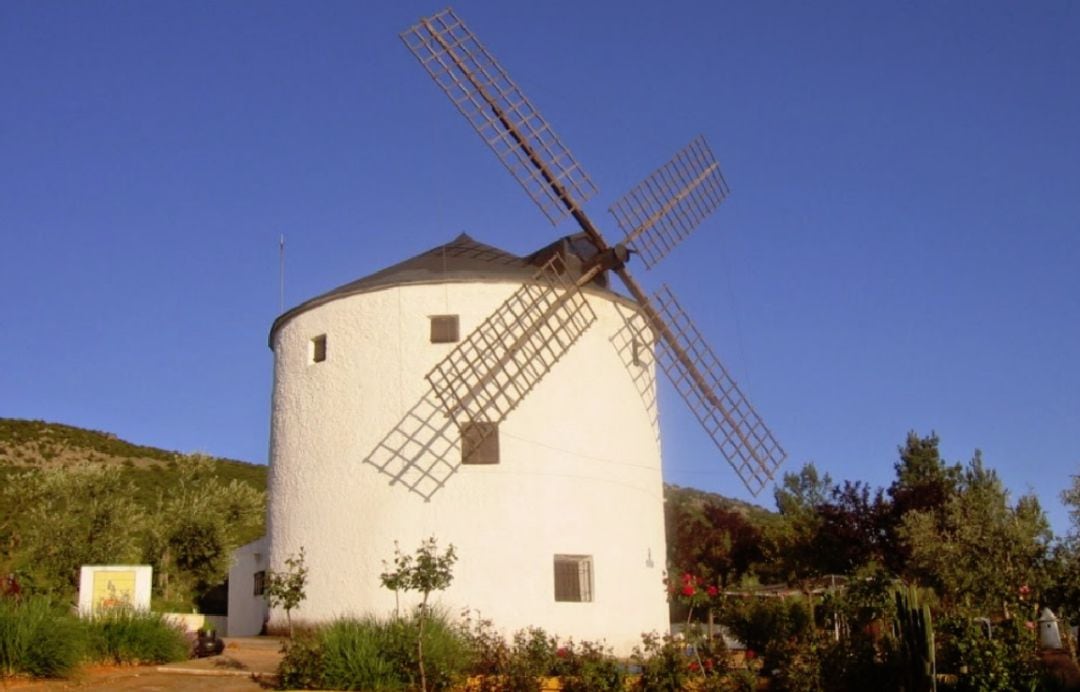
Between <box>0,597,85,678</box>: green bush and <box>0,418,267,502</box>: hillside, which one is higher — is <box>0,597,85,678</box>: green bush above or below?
below

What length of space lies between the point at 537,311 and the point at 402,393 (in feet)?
9.57

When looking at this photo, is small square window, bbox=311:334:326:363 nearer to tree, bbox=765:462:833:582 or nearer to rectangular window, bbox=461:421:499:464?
rectangular window, bbox=461:421:499:464

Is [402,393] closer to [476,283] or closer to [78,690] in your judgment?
[476,283]

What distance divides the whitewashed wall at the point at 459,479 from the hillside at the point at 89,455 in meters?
27.6

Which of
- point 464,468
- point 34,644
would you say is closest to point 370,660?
point 34,644

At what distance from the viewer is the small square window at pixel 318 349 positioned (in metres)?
21.5

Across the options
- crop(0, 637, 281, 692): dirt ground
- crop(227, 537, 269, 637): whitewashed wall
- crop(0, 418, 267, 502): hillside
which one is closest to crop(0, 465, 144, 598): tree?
crop(227, 537, 269, 637): whitewashed wall

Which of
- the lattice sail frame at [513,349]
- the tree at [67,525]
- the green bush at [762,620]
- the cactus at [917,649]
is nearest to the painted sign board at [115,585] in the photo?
the tree at [67,525]

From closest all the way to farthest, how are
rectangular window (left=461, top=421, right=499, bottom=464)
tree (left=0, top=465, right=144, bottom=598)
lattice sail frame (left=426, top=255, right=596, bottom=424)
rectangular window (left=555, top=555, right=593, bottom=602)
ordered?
1. lattice sail frame (left=426, top=255, right=596, bottom=424)
2. rectangular window (left=555, top=555, right=593, bottom=602)
3. rectangular window (left=461, top=421, right=499, bottom=464)
4. tree (left=0, top=465, right=144, bottom=598)

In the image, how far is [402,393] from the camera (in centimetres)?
2023

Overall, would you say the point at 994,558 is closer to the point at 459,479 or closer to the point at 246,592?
the point at 459,479

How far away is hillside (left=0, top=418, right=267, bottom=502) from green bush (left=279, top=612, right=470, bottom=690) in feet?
109

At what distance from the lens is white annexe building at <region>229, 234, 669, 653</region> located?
19672mm

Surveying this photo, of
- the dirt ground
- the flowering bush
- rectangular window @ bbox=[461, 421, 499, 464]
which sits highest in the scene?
rectangular window @ bbox=[461, 421, 499, 464]
